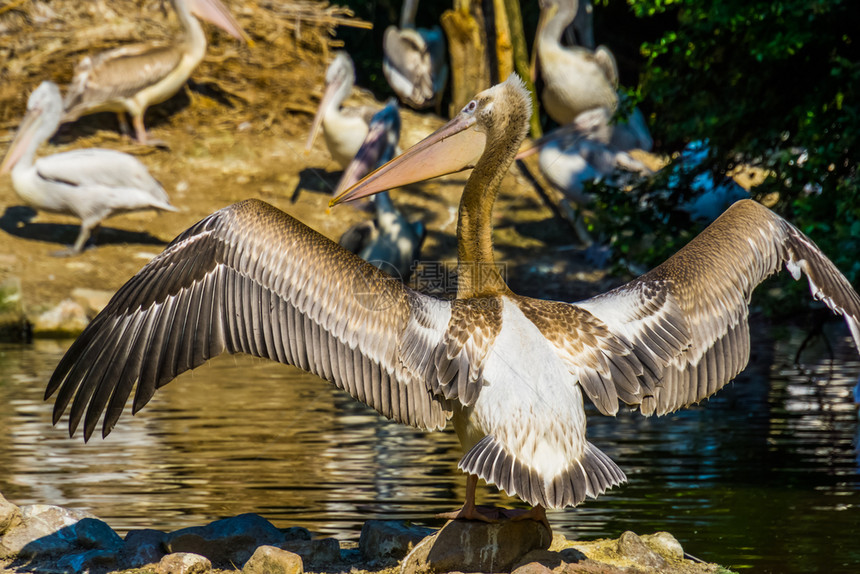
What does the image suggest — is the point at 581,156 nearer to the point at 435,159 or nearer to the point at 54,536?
the point at 435,159

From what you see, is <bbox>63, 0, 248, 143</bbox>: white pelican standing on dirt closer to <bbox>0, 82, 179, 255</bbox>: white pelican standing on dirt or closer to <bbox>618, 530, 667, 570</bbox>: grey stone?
<bbox>0, 82, 179, 255</bbox>: white pelican standing on dirt

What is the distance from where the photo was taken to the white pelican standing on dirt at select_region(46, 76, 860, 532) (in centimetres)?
378

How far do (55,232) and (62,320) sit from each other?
210 cm


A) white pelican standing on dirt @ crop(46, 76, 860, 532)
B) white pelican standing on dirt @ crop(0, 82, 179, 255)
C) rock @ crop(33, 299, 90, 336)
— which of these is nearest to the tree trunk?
white pelican standing on dirt @ crop(0, 82, 179, 255)

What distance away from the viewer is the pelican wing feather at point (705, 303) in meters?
4.06

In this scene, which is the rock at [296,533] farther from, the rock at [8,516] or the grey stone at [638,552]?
the grey stone at [638,552]

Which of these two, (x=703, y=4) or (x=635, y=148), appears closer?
(x=703, y=4)

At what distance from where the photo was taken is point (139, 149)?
12.9 metres

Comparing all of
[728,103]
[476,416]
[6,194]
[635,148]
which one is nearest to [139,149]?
[6,194]

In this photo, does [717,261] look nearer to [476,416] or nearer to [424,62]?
[476,416]

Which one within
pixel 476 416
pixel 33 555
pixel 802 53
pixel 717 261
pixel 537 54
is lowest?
pixel 33 555

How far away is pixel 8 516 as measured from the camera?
4.21 metres

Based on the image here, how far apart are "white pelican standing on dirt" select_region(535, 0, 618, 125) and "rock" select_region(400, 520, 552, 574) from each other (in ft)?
31.8

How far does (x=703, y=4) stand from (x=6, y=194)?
804 centimetres
